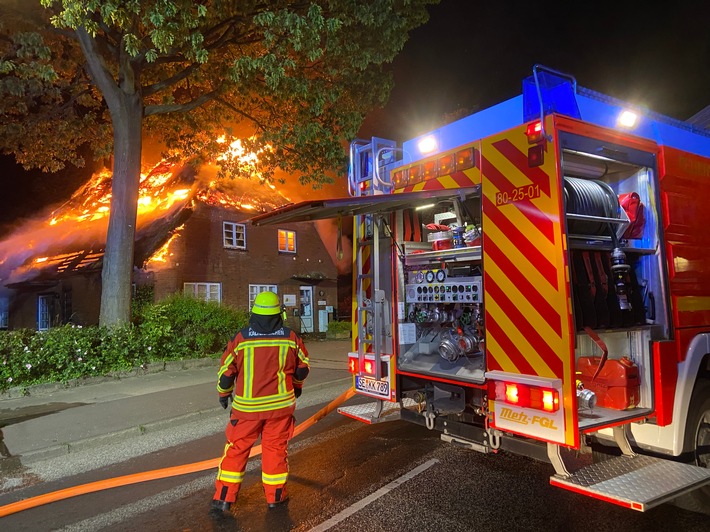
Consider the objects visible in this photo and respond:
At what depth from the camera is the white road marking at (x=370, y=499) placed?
10.8 feet

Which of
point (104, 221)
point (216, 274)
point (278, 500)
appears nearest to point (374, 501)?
point (278, 500)

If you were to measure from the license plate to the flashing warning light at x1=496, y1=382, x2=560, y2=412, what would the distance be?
130 cm

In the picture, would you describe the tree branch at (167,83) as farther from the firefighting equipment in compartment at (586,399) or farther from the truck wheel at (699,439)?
the truck wheel at (699,439)

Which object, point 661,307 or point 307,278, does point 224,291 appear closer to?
point 307,278

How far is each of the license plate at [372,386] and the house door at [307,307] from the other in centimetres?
1831

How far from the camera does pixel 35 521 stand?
3.70m

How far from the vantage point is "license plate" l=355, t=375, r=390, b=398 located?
427cm

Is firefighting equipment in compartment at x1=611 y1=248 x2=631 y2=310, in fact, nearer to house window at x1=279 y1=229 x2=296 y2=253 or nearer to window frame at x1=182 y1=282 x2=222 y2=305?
window frame at x1=182 y1=282 x2=222 y2=305

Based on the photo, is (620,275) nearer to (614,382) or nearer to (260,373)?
(614,382)

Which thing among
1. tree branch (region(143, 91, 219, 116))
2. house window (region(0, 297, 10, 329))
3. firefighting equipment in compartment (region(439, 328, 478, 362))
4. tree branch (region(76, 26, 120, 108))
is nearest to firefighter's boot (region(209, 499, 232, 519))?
firefighting equipment in compartment (region(439, 328, 478, 362))

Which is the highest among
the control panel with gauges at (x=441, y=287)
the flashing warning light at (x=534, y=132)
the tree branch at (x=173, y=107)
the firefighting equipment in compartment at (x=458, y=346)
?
the tree branch at (x=173, y=107)

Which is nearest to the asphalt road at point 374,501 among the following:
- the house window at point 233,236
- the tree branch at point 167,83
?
the tree branch at point 167,83

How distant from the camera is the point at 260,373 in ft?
12.0

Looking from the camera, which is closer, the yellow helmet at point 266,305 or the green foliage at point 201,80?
the yellow helmet at point 266,305
